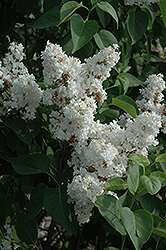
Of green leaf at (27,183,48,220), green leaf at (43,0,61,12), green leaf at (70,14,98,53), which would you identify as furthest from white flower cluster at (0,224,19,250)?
green leaf at (43,0,61,12)

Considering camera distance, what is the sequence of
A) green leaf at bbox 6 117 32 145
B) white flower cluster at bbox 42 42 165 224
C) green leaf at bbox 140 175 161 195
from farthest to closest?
green leaf at bbox 6 117 32 145, white flower cluster at bbox 42 42 165 224, green leaf at bbox 140 175 161 195

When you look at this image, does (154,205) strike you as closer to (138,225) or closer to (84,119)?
(138,225)

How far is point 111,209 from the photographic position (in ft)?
3.01

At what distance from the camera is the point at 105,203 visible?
0.91 metres

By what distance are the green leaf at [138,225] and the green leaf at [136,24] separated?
736 millimetres

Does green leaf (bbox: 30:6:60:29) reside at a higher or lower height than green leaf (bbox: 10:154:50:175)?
higher

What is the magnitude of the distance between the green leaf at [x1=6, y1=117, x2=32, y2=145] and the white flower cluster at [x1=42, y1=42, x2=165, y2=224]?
0.37 feet

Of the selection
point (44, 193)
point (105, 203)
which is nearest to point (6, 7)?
point (44, 193)

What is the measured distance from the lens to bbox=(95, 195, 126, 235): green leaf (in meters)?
0.90

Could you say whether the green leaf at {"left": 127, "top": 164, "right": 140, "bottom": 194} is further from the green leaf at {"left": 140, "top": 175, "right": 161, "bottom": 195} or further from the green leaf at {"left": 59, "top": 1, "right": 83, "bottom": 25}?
the green leaf at {"left": 59, "top": 1, "right": 83, "bottom": 25}

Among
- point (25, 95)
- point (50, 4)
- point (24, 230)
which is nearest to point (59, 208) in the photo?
point (24, 230)

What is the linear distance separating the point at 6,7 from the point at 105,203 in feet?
3.82

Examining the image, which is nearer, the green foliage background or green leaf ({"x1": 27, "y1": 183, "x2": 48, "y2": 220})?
the green foliage background

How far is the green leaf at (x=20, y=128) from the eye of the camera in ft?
3.45
